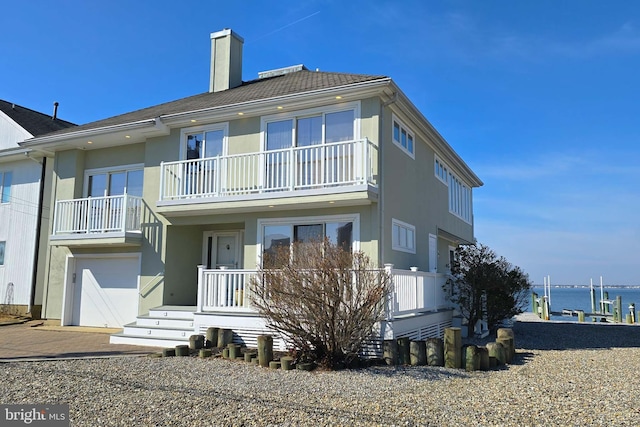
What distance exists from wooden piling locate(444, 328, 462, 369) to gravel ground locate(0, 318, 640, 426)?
1.28ft

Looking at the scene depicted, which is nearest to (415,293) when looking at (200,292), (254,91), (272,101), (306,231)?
(306,231)

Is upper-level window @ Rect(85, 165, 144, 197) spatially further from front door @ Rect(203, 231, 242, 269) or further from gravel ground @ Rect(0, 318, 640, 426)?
gravel ground @ Rect(0, 318, 640, 426)

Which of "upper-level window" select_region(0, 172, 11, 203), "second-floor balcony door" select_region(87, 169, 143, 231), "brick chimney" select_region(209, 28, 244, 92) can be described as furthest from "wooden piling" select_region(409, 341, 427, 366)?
"upper-level window" select_region(0, 172, 11, 203)

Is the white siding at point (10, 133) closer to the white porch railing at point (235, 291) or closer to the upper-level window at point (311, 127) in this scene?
the upper-level window at point (311, 127)

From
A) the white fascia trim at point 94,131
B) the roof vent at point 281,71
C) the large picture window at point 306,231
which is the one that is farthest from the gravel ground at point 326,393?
the roof vent at point 281,71

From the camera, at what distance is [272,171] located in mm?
13078

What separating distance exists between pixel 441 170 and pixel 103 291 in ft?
42.8

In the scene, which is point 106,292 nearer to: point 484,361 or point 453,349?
point 453,349

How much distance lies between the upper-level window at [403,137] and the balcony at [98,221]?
8.27 meters

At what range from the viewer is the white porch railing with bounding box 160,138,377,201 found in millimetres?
12047

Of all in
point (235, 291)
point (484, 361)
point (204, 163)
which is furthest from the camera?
point (204, 163)

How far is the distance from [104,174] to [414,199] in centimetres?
1062

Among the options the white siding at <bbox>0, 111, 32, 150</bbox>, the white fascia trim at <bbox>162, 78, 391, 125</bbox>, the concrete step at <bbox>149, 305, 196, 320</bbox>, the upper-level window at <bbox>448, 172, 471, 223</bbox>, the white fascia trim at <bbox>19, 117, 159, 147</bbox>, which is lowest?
the concrete step at <bbox>149, 305, 196, 320</bbox>

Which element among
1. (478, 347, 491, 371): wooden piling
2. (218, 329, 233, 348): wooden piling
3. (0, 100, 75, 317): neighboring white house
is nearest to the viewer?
(478, 347, 491, 371): wooden piling
